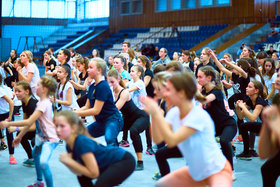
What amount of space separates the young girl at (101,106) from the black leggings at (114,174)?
122cm

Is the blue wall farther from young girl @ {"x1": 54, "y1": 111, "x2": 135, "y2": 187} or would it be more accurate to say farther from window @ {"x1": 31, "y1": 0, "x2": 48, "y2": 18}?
young girl @ {"x1": 54, "y1": 111, "x2": 135, "y2": 187}

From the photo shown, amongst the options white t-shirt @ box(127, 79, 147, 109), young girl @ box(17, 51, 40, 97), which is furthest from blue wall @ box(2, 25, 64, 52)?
white t-shirt @ box(127, 79, 147, 109)

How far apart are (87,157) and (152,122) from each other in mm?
549

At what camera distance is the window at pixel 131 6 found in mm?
23675

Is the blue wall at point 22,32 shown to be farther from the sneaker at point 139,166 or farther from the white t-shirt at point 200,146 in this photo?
the white t-shirt at point 200,146

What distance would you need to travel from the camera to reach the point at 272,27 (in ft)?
59.4

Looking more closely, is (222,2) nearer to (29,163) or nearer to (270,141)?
(29,163)

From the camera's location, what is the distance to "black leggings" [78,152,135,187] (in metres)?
3.20

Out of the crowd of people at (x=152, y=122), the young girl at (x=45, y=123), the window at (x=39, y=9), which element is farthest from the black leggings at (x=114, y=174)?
the window at (x=39, y=9)

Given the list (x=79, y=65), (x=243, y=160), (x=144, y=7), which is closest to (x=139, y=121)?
(x=243, y=160)

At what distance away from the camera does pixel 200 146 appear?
2.90 meters

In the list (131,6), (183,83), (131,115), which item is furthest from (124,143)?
(131,6)

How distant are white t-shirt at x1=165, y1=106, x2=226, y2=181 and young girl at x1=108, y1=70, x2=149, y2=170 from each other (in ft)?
7.79

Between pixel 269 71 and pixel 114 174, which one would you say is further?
pixel 269 71
